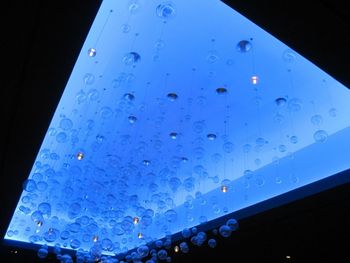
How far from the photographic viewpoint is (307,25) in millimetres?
3203

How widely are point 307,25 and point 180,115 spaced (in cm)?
293

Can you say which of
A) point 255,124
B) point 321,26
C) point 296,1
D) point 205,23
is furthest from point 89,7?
point 255,124

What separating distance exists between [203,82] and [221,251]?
486 centimetres

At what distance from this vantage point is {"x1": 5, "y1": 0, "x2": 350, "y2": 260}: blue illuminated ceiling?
436 centimetres

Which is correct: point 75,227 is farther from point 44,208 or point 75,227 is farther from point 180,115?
point 180,115

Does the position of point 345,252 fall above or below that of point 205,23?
below

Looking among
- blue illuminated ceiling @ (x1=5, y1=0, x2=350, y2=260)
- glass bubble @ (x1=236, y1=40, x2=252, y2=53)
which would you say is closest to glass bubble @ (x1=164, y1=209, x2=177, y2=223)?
blue illuminated ceiling @ (x1=5, y1=0, x2=350, y2=260)

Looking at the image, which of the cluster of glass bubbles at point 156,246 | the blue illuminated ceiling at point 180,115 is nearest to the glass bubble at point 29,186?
the blue illuminated ceiling at point 180,115

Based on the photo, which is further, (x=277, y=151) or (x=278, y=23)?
(x=277, y=151)

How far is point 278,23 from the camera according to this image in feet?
10.6

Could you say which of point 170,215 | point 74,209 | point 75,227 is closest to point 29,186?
point 74,209

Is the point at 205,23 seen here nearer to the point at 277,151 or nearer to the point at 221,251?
the point at 277,151

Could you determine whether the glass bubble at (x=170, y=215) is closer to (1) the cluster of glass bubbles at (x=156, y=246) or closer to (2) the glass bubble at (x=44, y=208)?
(1) the cluster of glass bubbles at (x=156, y=246)

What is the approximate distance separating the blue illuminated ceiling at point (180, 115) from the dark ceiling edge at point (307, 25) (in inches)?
14.4
